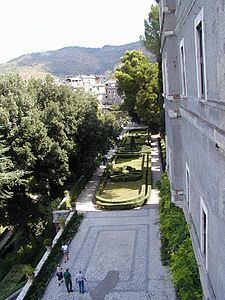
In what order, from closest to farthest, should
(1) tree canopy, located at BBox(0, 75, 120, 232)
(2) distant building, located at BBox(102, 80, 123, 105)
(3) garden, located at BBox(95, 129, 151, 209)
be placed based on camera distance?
(1) tree canopy, located at BBox(0, 75, 120, 232), (3) garden, located at BBox(95, 129, 151, 209), (2) distant building, located at BBox(102, 80, 123, 105)

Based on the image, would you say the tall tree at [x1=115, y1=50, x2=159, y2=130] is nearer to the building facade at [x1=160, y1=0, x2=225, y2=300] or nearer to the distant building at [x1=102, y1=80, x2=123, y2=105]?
the building facade at [x1=160, y1=0, x2=225, y2=300]

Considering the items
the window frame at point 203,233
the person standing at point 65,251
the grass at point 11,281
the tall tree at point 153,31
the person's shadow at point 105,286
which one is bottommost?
the grass at point 11,281

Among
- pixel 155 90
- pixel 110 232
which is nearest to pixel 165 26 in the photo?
pixel 110 232

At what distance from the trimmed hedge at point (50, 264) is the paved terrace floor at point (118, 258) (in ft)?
0.81

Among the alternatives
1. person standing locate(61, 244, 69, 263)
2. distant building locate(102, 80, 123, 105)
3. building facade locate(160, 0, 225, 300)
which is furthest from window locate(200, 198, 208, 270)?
distant building locate(102, 80, 123, 105)

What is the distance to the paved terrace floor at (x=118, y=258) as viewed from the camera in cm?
1220

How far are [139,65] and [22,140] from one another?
1900 cm

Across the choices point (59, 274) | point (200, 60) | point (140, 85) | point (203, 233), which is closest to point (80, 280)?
point (59, 274)

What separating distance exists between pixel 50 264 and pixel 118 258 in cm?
275

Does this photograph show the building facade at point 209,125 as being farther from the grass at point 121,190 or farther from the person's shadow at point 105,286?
the grass at point 121,190

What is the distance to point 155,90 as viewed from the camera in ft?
111

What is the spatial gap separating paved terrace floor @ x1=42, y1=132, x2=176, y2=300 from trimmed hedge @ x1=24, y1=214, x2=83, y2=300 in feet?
0.81

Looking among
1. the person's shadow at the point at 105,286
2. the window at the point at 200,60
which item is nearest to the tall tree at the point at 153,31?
the person's shadow at the point at 105,286

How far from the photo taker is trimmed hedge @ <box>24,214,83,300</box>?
41.5ft
